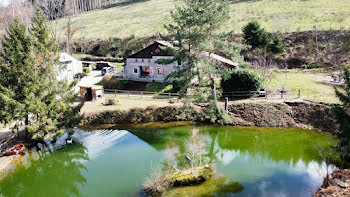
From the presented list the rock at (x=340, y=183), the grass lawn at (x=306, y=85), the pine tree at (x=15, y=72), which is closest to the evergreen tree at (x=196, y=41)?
the grass lawn at (x=306, y=85)

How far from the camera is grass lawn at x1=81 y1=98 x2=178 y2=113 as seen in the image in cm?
3182

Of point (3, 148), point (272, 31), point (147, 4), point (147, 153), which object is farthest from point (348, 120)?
point (147, 4)

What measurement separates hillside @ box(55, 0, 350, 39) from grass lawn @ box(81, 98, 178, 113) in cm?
3020

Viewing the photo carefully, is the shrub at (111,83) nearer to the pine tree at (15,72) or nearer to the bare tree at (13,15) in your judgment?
the pine tree at (15,72)

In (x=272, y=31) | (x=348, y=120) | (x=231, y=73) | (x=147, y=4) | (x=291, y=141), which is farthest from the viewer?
(x=147, y=4)

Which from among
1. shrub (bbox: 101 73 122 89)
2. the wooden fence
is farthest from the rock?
shrub (bbox: 101 73 122 89)

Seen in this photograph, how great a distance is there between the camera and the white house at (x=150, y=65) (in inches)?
1563

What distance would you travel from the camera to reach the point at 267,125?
95.0ft

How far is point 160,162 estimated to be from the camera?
22.6 meters

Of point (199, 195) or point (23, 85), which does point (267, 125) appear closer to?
point (199, 195)

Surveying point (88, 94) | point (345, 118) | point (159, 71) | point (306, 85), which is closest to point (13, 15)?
point (88, 94)

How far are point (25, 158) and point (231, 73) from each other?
A: 2200cm

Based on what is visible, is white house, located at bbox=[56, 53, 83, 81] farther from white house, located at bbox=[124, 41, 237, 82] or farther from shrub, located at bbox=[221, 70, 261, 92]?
shrub, located at bbox=[221, 70, 261, 92]

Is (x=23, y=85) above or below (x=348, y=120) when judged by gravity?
above
